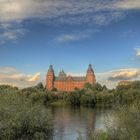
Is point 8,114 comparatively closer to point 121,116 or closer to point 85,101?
point 121,116

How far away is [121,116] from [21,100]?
1049cm

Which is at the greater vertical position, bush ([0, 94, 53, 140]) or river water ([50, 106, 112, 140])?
bush ([0, 94, 53, 140])

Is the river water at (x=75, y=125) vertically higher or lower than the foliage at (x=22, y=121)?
lower

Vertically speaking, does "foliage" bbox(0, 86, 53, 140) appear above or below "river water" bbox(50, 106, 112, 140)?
above

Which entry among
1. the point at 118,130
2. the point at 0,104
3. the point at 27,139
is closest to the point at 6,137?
the point at 27,139

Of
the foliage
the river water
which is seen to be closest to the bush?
the foliage

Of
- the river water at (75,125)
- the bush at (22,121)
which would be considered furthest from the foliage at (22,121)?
the river water at (75,125)

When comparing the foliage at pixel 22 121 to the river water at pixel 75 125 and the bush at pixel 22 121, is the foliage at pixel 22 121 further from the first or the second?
Result: the river water at pixel 75 125

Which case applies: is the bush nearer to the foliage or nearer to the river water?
the foliage

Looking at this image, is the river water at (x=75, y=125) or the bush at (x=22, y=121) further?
the river water at (x=75, y=125)

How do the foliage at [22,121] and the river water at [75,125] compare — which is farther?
the river water at [75,125]

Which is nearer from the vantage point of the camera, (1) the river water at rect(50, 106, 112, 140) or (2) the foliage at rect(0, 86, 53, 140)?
(2) the foliage at rect(0, 86, 53, 140)

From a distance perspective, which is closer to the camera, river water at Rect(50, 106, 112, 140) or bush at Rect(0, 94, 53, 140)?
bush at Rect(0, 94, 53, 140)

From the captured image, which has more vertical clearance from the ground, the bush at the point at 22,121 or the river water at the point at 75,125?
the bush at the point at 22,121
